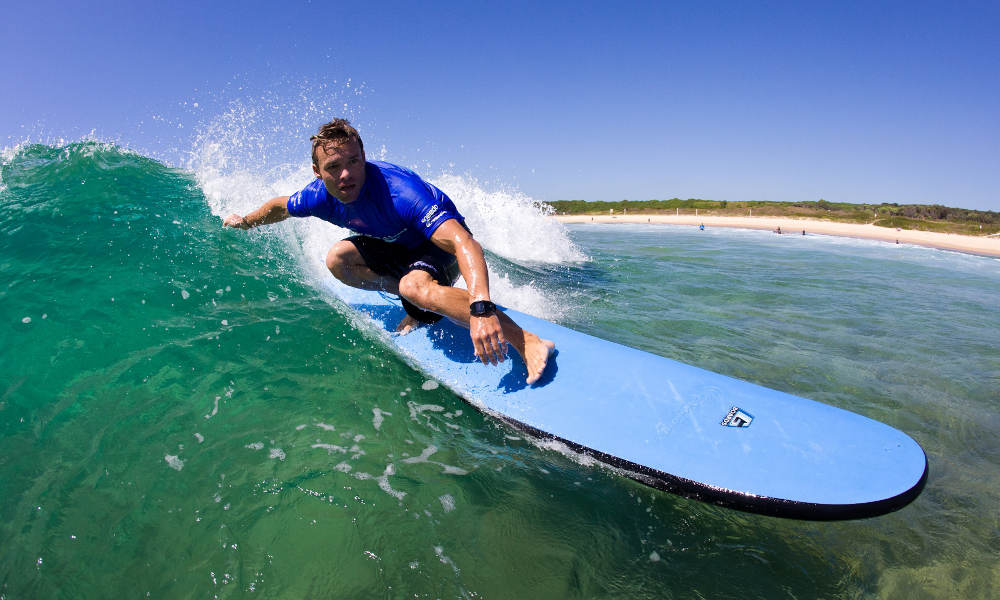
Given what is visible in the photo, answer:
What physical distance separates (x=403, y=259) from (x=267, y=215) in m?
1.09

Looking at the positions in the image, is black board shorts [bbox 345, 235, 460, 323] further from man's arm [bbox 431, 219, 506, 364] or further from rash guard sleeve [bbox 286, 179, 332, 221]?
man's arm [bbox 431, 219, 506, 364]

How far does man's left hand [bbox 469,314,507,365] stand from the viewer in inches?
90.7

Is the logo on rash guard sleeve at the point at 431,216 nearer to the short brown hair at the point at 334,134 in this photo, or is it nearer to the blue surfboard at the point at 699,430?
the short brown hair at the point at 334,134

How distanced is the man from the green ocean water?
0.61 metres

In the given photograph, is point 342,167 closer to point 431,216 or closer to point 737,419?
point 431,216

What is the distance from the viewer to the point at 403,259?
10.8 feet

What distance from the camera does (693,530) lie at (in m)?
2.05

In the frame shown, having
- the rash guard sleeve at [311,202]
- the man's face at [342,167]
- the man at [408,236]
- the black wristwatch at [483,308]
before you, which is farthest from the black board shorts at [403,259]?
the black wristwatch at [483,308]

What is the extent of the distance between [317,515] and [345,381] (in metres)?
1.20

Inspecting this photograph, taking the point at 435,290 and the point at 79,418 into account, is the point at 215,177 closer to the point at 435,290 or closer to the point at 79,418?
the point at 79,418

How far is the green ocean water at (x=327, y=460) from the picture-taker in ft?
5.75

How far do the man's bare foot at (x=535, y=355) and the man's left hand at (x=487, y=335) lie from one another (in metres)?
0.46

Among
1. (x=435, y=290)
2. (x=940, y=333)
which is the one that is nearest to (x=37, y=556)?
(x=435, y=290)

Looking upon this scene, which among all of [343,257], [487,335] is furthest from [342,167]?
[487,335]
